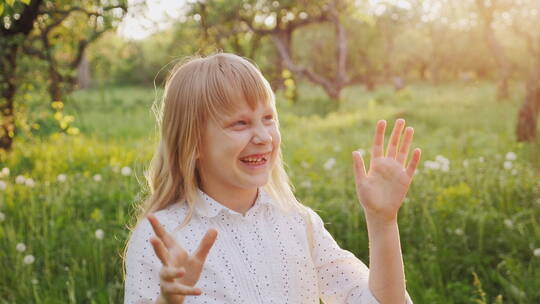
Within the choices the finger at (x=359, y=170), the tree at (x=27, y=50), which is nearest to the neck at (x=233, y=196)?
the finger at (x=359, y=170)

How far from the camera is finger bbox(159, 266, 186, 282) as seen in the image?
4.40 feet

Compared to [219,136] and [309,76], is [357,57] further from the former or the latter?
[219,136]

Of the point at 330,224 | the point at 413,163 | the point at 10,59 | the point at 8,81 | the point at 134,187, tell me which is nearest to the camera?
the point at 413,163

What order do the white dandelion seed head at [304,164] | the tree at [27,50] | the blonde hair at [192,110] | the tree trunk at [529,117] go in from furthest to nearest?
the tree trunk at [529,117], the white dandelion seed head at [304,164], the tree at [27,50], the blonde hair at [192,110]

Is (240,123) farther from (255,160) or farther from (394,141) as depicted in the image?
(394,141)

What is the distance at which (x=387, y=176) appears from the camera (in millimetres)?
1739

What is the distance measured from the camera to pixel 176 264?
141cm

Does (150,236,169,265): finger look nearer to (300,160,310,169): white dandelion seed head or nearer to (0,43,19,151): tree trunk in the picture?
(0,43,19,151): tree trunk

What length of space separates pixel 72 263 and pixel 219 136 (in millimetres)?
2324

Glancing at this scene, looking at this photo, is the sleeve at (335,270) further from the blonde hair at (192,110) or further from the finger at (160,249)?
the finger at (160,249)

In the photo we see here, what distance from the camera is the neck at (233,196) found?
1.91 metres

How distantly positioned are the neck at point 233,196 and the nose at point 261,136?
0.69 feet

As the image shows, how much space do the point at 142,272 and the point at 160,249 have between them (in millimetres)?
434

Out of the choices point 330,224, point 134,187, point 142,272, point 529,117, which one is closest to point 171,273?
point 142,272
